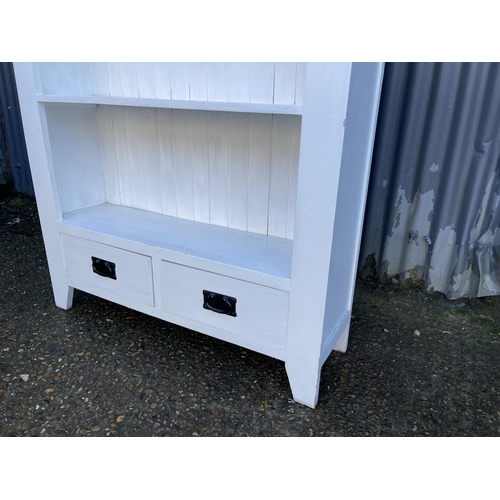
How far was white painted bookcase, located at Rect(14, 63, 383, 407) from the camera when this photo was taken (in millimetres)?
1272

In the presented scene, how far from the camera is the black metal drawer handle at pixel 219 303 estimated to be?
4.98 ft

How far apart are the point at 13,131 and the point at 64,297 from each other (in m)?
2.45

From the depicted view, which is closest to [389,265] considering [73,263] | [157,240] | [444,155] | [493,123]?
[444,155]

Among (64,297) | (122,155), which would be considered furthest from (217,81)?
(64,297)

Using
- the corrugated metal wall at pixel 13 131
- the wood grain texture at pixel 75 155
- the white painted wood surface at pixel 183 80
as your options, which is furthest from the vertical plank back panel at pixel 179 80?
the corrugated metal wall at pixel 13 131

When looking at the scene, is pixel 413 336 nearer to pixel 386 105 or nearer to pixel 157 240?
pixel 386 105

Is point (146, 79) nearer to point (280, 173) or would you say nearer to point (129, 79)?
point (129, 79)

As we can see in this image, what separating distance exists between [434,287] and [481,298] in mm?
248

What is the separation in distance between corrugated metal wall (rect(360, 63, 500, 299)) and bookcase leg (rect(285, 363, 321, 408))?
1.09 meters

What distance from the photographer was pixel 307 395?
4.90 ft

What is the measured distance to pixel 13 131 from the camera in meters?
3.71

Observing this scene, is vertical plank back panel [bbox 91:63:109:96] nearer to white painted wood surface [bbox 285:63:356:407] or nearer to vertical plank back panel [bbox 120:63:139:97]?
vertical plank back panel [bbox 120:63:139:97]

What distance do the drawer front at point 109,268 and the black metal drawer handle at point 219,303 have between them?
0.97 feet

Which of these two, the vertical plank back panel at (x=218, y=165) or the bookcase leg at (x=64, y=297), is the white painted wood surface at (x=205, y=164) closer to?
the vertical plank back panel at (x=218, y=165)
